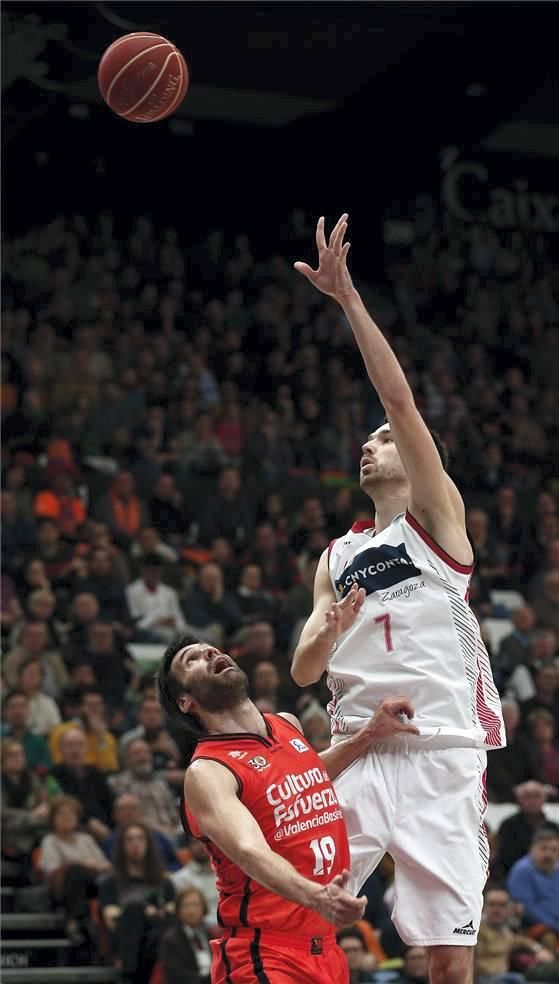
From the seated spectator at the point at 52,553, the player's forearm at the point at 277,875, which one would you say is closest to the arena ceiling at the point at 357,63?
the seated spectator at the point at 52,553

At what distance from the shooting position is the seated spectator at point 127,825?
1155 centimetres

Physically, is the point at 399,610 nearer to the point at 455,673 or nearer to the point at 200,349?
the point at 455,673

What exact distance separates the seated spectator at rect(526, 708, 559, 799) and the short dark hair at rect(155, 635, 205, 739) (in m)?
9.09

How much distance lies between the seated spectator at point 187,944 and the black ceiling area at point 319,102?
10.2 m

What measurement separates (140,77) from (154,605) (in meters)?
8.19

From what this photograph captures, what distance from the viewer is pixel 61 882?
11.4 meters

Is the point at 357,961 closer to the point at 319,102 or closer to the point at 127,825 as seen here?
the point at 127,825

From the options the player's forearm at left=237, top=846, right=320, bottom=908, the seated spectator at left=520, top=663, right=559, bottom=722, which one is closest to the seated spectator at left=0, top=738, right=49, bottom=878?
the seated spectator at left=520, top=663, right=559, bottom=722

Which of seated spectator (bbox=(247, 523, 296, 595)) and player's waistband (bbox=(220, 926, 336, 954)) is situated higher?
seated spectator (bbox=(247, 523, 296, 595))

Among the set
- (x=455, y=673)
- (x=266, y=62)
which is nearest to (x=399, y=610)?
(x=455, y=673)

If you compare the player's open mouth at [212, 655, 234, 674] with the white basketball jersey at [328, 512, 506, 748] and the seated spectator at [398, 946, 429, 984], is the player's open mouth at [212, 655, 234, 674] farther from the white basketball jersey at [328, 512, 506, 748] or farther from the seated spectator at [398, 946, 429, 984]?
the seated spectator at [398, 946, 429, 984]

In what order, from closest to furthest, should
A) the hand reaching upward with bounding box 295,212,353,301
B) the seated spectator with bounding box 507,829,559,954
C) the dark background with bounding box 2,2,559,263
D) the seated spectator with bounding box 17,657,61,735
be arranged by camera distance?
the hand reaching upward with bounding box 295,212,353,301 → the seated spectator with bounding box 507,829,559,954 → the seated spectator with bounding box 17,657,61,735 → the dark background with bounding box 2,2,559,263

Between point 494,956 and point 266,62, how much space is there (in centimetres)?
1544

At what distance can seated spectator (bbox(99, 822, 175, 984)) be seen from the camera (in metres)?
10.9
